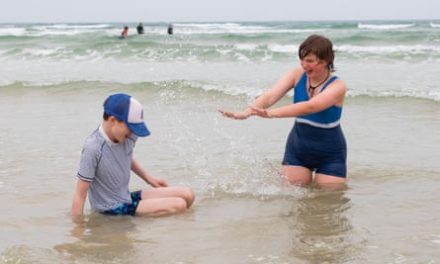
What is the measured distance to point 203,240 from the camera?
4.55m

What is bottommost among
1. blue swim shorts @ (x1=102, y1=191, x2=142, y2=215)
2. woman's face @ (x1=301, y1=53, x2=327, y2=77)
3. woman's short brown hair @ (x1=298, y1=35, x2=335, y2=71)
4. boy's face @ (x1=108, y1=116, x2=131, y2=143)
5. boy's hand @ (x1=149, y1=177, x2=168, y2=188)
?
blue swim shorts @ (x1=102, y1=191, x2=142, y2=215)

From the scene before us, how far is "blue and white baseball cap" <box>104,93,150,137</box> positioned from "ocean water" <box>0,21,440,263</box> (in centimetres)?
75

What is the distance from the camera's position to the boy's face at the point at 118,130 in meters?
4.56

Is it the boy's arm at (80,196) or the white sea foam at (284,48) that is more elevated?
the white sea foam at (284,48)

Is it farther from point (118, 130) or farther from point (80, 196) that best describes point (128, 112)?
point (80, 196)

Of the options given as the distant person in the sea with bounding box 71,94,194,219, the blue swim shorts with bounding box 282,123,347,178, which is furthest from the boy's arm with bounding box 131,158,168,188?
the blue swim shorts with bounding box 282,123,347,178

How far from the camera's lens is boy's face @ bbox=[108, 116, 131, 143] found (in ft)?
15.0

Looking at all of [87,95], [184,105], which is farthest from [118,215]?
[87,95]

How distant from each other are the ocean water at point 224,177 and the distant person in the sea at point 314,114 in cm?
19

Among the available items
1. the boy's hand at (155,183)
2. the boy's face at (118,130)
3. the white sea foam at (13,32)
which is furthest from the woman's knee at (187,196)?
the white sea foam at (13,32)

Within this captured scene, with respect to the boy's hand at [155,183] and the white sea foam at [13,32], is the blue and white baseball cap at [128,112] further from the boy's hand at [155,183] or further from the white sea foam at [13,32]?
the white sea foam at [13,32]

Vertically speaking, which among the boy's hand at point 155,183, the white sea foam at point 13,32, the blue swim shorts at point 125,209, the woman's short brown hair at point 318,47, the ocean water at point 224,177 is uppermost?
the woman's short brown hair at point 318,47

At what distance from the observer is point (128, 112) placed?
14.7 ft

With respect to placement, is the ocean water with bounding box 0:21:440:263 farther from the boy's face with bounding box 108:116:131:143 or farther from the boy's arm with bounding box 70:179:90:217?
the boy's face with bounding box 108:116:131:143
